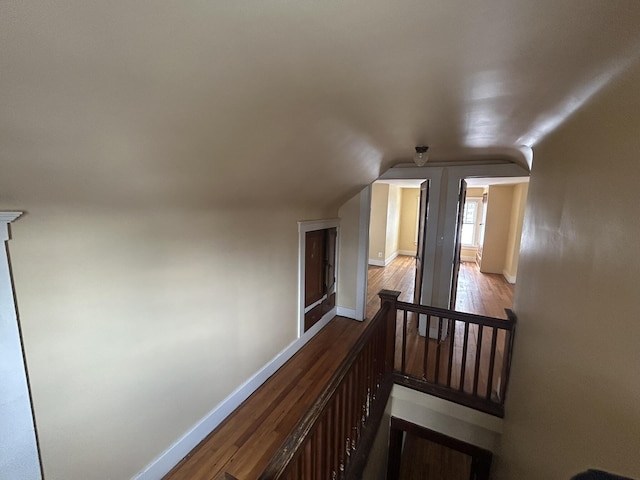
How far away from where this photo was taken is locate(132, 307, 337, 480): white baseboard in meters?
1.78

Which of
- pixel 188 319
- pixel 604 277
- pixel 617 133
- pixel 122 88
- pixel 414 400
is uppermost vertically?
pixel 122 88

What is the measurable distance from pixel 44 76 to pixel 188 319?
160 cm

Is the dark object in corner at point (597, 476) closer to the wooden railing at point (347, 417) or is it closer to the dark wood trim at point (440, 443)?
the wooden railing at point (347, 417)

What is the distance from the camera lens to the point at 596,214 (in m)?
0.98

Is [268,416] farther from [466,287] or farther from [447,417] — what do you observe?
[466,287]

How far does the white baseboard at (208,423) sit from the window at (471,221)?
6828 millimetres

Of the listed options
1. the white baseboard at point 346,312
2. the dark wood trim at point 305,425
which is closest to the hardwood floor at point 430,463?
the white baseboard at point 346,312

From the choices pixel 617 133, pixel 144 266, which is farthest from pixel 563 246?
pixel 144 266

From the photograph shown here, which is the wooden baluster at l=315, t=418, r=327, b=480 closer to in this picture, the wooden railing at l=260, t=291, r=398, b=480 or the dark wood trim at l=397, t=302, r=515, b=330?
the wooden railing at l=260, t=291, r=398, b=480

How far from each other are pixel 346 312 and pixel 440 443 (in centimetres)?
202

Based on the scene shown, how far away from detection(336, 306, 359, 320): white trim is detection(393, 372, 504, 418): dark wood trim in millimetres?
1586

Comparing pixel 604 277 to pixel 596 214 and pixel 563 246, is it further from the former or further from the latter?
pixel 563 246

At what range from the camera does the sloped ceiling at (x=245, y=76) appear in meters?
0.67

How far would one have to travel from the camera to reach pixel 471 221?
7.96 meters
